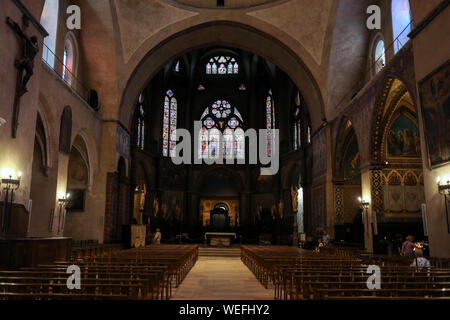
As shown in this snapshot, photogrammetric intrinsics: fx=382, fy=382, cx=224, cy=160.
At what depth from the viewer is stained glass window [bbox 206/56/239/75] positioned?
37719mm

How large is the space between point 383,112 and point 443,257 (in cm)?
704

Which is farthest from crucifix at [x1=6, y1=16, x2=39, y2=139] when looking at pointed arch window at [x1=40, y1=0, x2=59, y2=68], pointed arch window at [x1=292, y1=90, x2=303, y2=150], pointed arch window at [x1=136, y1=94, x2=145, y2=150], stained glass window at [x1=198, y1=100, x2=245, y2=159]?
stained glass window at [x1=198, y1=100, x2=245, y2=159]

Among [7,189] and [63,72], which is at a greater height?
[63,72]

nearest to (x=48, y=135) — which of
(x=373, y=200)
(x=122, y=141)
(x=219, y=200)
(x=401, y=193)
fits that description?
(x=122, y=141)

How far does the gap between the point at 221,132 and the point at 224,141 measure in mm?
919

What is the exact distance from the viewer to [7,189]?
10039mm

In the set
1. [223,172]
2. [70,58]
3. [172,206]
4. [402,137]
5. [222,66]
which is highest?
[222,66]

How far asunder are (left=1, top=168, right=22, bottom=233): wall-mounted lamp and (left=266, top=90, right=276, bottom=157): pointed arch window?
27.1 m

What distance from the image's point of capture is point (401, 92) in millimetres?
14820

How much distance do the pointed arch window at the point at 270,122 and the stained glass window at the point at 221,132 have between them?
260 centimetres

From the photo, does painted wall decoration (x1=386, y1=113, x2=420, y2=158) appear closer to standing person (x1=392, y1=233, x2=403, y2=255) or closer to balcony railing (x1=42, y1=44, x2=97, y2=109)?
standing person (x1=392, y1=233, x2=403, y2=255)

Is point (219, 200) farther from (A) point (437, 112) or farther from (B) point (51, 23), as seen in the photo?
(A) point (437, 112)
